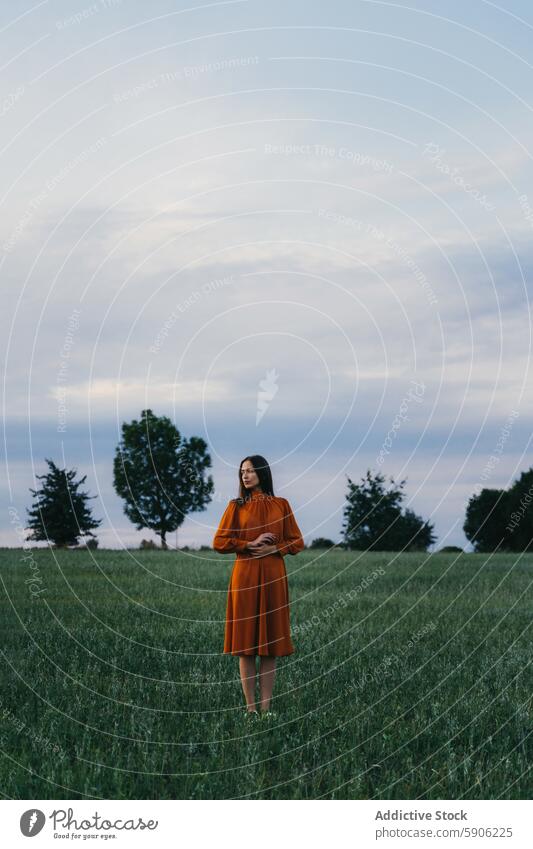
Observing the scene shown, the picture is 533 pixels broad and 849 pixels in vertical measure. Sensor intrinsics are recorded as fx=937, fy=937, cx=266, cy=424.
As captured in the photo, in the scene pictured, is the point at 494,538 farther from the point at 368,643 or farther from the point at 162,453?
the point at 368,643

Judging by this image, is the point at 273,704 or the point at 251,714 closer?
the point at 251,714

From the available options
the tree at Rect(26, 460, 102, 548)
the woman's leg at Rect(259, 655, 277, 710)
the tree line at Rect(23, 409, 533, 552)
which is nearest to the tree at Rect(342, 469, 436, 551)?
the tree line at Rect(23, 409, 533, 552)

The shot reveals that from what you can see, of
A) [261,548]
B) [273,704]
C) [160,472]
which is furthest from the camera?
[160,472]

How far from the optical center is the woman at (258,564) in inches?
404

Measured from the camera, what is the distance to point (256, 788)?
794cm

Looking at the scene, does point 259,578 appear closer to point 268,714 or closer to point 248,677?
point 248,677

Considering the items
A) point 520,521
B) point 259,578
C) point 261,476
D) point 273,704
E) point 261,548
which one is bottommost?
point 273,704

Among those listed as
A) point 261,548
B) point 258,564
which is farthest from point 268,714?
point 261,548

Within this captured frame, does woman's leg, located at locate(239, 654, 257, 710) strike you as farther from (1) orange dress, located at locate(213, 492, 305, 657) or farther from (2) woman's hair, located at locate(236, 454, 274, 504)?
(2) woman's hair, located at locate(236, 454, 274, 504)

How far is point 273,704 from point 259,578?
1.92 metres

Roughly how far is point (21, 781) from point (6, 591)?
1582 cm

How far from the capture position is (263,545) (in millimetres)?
10117

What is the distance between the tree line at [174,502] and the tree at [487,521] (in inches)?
4.8
